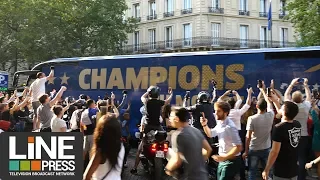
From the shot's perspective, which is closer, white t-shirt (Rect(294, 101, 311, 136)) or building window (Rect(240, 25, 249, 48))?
white t-shirt (Rect(294, 101, 311, 136))

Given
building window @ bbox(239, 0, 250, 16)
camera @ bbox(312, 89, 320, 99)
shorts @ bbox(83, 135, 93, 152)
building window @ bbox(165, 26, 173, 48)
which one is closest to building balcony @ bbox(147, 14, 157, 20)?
building window @ bbox(165, 26, 173, 48)

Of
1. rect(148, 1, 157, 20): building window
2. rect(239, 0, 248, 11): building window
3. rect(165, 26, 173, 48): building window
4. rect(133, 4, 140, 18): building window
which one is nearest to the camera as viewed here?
rect(239, 0, 248, 11): building window

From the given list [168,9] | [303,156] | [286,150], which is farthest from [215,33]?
[286,150]

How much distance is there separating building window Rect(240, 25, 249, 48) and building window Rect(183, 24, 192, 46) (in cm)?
474

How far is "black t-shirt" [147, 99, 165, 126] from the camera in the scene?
978 cm

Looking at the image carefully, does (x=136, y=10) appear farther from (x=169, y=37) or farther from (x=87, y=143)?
(x=87, y=143)

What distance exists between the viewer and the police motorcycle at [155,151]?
918 cm

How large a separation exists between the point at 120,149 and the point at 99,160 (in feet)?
0.92

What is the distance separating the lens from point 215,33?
42844 millimetres

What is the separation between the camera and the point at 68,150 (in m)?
6.63

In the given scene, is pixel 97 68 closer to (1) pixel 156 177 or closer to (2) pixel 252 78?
(2) pixel 252 78

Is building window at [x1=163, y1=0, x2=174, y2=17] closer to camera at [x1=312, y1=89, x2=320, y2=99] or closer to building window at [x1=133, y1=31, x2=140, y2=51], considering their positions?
building window at [x1=133, y1=31, x2=140, y2=51]

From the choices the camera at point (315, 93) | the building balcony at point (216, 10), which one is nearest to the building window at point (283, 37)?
the building balcony at point (216, 10)

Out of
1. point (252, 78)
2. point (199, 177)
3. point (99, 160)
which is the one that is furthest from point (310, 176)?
point (99, 160)
